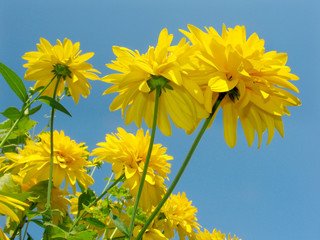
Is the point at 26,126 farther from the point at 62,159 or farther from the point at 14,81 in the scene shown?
the point at 14,81

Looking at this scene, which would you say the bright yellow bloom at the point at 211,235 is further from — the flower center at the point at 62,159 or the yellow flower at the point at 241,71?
the yellow flower at the point at 241,71

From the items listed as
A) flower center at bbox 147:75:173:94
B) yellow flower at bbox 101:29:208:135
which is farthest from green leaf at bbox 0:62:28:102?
flower center at bbox 147:75:173:94

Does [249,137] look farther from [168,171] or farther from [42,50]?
[42,50]

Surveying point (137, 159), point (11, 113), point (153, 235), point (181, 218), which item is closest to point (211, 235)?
point (181, 218)

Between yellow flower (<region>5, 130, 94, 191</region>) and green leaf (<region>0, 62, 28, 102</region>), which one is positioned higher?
green leaf (<region>0, 62, 28, 102</region>)

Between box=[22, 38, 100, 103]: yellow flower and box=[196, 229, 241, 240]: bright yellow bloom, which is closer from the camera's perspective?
box=[22, 38, 100, 103]: yellow flower

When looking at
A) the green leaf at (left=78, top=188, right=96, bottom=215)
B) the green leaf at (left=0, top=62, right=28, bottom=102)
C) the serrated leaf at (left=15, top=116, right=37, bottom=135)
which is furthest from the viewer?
the serrated leaf at (left=15, top=116, right=37, bottom=135)

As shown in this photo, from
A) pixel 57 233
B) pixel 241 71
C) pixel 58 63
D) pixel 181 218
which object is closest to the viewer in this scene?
pixel 241 71

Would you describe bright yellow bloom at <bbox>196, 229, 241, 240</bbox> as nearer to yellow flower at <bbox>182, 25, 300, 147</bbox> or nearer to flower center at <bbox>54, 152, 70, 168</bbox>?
flower center at <bbox>54, 152, 70, 168</bbox>
